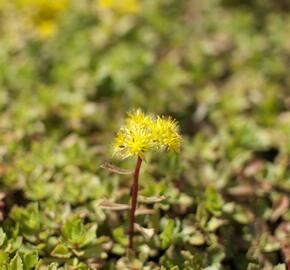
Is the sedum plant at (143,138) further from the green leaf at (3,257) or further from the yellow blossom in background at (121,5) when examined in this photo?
the yellow blossom in background at (121,5)

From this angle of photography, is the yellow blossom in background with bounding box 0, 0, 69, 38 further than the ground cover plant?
Yes

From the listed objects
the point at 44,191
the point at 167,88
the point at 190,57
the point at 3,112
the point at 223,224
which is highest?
the point at 190,57

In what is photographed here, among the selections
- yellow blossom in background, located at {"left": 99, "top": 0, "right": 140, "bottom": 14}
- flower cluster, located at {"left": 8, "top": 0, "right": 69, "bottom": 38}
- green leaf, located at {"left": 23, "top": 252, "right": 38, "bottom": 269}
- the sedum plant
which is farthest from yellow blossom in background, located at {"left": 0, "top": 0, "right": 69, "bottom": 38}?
green leaf, located at {"left": 23, "top": 252, "right": 38, "bottom": 269}

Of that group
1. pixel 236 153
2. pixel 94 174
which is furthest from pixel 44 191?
pixel 236 153

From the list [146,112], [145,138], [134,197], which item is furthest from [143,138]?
[146,112]

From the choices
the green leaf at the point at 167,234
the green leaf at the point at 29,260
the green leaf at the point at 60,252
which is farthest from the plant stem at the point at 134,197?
the green leaf at the point at 29,260

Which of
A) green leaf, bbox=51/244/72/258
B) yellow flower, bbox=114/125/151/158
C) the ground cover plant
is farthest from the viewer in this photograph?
the ground cover plant

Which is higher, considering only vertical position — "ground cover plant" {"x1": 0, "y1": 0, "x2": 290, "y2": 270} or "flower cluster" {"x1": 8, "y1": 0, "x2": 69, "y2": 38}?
"flower cluster" {"x1": 8, "y1": 0, "x2": 69, "y2": 38}

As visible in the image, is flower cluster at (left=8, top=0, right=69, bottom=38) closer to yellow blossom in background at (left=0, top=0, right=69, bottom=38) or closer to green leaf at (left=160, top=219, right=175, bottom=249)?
yellow blossom in background at (left=0, top=0, right=69, bottom=38)

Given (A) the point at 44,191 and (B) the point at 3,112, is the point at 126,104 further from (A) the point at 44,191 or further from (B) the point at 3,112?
(A) the point at 44,191
